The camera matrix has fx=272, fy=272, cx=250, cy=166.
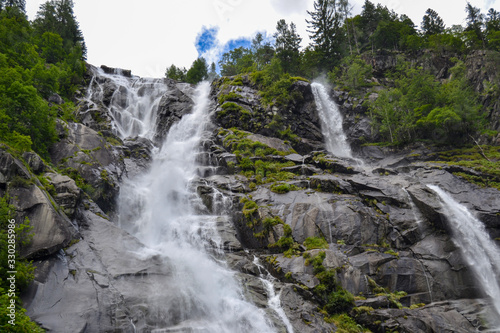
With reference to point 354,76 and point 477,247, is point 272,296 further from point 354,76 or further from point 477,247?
point 354,76

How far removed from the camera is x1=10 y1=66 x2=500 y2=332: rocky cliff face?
436 inches

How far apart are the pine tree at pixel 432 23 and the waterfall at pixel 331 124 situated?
3152 centimetres

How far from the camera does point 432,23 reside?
54281mm

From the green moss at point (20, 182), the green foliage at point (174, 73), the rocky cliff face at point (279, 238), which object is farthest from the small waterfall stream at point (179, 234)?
the green foliage at point (174, 73)

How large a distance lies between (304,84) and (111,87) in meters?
28.4

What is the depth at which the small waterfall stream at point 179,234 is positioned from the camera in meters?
11.6

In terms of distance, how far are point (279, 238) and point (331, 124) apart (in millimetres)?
23354

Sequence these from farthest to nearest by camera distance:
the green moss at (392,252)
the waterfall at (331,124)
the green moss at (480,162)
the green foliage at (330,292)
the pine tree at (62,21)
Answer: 1. the pine tree at (62,21)
2. the waterfall at (331,124)
3. the green moss at (480,162)
4. the green moss at (392,252)
5. the green foliage at (330,292)

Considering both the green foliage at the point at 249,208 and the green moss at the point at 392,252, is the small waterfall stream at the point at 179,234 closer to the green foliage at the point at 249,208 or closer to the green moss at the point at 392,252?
the green foliage at the point at 249,208

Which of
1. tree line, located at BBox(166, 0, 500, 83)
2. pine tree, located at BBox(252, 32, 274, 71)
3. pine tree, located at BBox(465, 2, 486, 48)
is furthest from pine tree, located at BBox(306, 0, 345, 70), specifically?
pine tree, located at BBox(465, 2, 486, 48)

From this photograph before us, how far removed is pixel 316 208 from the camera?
720 inches

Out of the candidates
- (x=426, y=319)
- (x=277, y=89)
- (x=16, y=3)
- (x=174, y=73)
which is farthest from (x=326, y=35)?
(x=16, y=3)

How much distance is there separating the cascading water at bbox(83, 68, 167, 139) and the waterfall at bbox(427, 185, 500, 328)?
104 ft

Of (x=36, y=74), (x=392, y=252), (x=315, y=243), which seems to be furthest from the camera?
(x=36, y=74)
